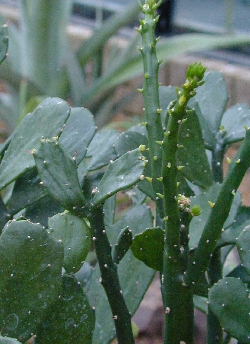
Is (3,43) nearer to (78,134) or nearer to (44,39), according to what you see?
(78,134)

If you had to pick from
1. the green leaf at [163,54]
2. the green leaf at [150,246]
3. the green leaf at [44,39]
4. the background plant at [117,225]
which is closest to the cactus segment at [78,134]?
the background plant at [117,225]

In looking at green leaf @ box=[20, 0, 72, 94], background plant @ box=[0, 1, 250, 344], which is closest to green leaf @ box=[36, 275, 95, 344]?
background plant @ box=[0, 1, 250, 344]

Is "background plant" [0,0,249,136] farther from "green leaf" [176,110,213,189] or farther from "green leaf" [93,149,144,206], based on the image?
"green leaf" [93,149,144,206]

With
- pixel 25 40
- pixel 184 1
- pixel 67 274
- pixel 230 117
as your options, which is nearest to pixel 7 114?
pixel 25 40

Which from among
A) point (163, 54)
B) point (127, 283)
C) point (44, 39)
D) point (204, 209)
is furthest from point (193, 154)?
point (44, 39)

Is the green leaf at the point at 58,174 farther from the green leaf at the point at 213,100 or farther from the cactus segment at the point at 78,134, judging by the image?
the green leaf at the point at 213,100

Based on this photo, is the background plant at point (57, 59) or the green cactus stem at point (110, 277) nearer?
the green cactus stem at point (110, 277)

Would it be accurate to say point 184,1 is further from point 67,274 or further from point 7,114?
point 67,274
